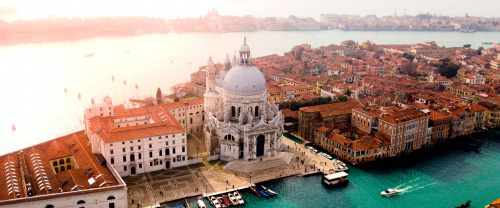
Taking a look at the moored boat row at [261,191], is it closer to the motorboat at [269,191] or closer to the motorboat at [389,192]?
the motorboat at [269,191]

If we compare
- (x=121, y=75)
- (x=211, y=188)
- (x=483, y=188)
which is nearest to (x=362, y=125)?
(x=483, y=188)

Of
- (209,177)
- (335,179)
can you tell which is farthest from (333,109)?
(209,177)

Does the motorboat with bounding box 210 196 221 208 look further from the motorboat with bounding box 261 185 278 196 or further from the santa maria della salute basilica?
the santa maria della salute basilica

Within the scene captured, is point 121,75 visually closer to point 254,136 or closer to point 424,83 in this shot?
point 254,136

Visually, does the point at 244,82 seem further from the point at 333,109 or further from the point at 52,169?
the point at 52,169

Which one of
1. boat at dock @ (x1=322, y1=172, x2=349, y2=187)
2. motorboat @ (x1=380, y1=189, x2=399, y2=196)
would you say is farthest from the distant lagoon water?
motorboat @ (x1=380, y1=189, x2=399, y2=196)

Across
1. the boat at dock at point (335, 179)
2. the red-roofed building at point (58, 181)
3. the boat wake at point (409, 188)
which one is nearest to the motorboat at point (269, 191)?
the boat at dock at point (335, 179)
